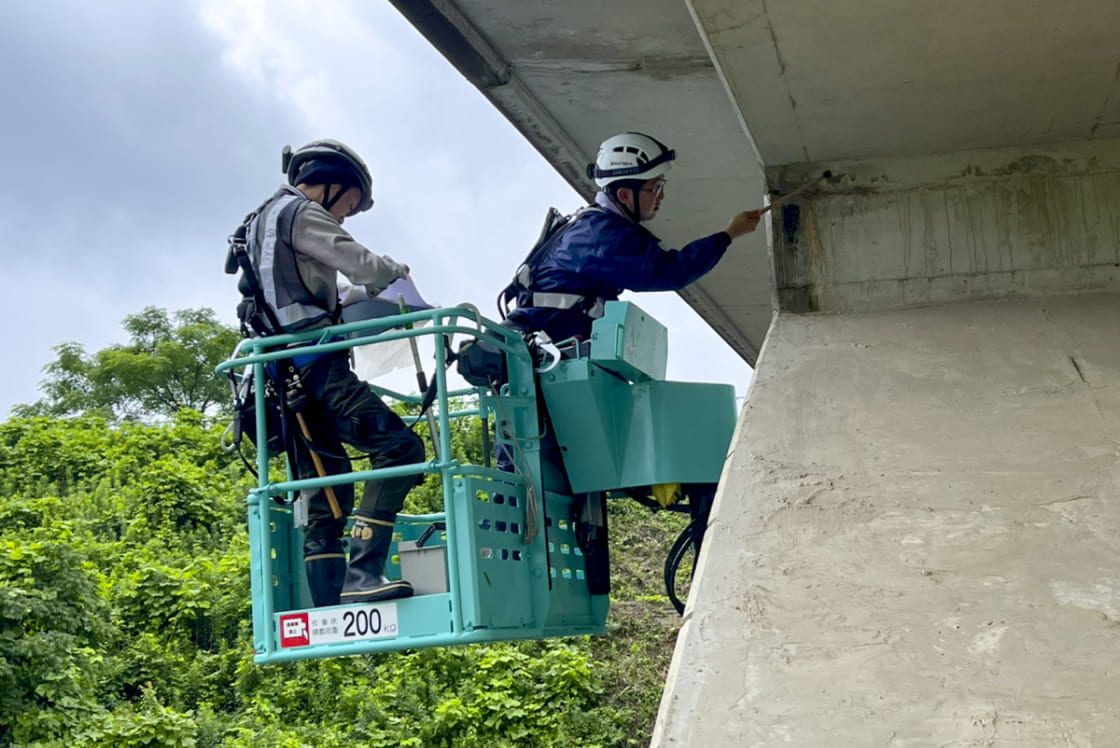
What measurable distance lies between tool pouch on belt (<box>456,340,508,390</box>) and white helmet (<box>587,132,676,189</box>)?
1129mm

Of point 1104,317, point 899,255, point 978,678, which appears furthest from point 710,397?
point 978,678

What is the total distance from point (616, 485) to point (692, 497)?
1.75 feet

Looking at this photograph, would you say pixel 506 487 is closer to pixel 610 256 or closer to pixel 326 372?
pixel 326 372

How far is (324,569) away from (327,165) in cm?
168

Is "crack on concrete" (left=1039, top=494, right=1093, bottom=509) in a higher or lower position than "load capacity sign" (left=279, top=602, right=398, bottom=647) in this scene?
higher

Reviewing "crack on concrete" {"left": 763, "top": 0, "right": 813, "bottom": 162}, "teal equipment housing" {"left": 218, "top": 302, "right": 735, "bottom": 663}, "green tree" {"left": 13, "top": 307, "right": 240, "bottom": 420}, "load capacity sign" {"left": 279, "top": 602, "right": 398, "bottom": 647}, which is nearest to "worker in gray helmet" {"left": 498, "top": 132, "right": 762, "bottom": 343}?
"teal equipment housing" {"left": 218, "top": 302, "right": 735, "bottom": 663}

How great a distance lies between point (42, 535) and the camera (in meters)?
12.3

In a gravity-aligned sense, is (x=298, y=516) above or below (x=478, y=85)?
below

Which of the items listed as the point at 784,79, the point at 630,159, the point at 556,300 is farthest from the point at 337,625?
the point at 784,79

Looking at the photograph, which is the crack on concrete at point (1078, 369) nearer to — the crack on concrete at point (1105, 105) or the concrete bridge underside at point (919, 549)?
the concrete bridge underside at point (919, 549)

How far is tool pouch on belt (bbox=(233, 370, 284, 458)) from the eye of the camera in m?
4.90

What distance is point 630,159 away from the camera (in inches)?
225

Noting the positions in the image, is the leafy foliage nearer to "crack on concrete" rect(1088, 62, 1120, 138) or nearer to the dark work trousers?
the dark work trousers

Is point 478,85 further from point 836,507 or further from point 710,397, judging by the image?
point 836,507
